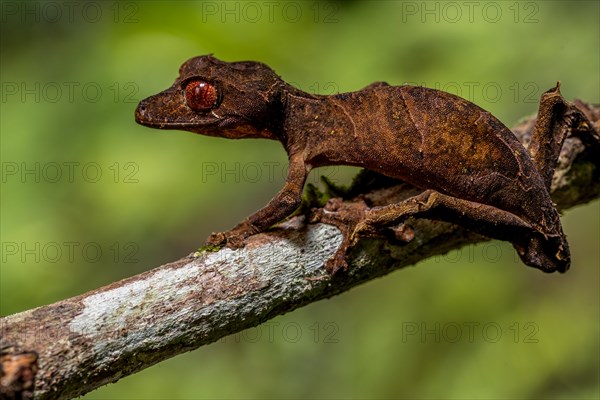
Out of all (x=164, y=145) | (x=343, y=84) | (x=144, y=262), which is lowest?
(x=144, y=262)

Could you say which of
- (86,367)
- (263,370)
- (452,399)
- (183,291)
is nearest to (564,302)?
(452,399)

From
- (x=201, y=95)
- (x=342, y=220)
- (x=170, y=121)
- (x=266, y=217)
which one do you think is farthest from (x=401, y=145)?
(x=170, y=121)

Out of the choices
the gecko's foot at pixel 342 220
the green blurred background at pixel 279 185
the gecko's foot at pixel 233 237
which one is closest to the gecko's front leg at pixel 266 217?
the gecko's foot at pixel 233 237

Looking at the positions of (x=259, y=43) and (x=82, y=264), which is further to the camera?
(x=259, y=43)

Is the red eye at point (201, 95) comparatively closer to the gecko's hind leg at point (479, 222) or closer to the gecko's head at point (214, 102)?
the gecko's head at point (214, 102)

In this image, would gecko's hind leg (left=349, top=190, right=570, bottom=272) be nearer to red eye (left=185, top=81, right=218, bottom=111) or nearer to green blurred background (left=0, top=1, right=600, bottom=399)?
red eye (left=185, top=81, right=218, bottom=111)

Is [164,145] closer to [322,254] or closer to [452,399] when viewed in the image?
[322,254]

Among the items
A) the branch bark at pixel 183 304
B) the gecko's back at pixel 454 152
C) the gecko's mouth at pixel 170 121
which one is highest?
the gecko's mouth at pixel 170 121
